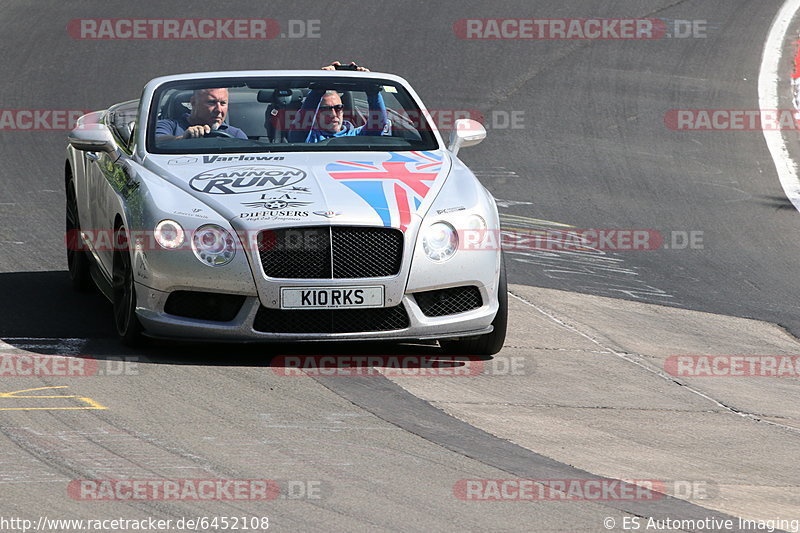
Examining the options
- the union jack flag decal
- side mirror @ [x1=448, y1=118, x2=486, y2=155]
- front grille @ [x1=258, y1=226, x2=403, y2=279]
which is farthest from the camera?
side mirror @ [x1=448, y1=118, x2=486, y2=155]

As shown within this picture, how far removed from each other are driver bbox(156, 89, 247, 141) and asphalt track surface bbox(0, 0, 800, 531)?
1.29 meters

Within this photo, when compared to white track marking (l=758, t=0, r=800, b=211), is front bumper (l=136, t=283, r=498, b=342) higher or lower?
lower

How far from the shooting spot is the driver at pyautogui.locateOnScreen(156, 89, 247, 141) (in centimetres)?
875

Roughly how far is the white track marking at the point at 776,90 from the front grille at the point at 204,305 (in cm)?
749

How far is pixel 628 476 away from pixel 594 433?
75 cm

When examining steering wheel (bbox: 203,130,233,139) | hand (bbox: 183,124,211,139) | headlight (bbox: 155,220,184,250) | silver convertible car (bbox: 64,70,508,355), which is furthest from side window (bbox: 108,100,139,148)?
headlight (bbox: 155,220,184,250)

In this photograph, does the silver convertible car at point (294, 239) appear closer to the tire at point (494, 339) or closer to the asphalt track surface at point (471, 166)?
the tire at point (494, 339)

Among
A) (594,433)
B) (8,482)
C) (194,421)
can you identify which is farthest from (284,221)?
(8,482)

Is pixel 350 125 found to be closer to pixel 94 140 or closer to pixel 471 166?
pixel 94 140

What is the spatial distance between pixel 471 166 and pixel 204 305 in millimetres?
7134

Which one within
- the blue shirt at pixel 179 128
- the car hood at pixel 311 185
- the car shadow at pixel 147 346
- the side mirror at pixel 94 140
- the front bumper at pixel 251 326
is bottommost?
the car shadow at pixel 147 346

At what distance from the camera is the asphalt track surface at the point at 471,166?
18.5 ft

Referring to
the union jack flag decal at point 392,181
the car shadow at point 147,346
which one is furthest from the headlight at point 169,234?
the union jack flag decal at point 392,181

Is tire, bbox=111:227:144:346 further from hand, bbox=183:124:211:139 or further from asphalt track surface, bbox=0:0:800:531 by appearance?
hand, bbox=183:124:211:139
